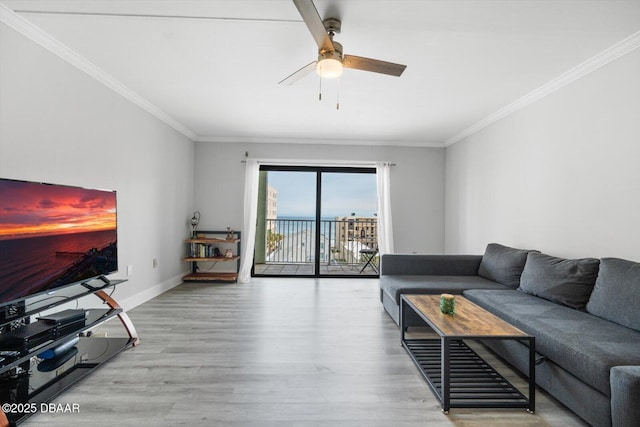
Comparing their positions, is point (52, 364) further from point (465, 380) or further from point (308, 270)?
point (308, 270)

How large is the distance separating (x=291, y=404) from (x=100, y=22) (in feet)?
9.38

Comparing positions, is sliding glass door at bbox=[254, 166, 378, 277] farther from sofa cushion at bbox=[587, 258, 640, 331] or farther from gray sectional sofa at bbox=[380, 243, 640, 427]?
sofa cushion at bbox=[587, 258, 640, 331]

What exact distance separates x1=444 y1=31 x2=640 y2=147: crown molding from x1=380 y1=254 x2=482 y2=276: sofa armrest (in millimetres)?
1808

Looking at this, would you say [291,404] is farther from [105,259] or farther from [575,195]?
[575,195]

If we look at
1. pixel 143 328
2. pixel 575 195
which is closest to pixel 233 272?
pixel 143 328

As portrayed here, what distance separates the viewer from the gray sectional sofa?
1.40 m

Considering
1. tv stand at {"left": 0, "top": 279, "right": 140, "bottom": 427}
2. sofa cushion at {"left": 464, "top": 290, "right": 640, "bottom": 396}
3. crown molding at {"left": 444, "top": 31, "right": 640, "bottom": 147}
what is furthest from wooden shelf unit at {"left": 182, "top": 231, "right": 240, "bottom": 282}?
crown molding at {"left": 444, "top": 31, "right": 640, "bottom": 147}

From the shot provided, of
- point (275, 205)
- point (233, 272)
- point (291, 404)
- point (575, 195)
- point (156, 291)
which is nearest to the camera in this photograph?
point (291, 404)

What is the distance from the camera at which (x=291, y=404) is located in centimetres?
174

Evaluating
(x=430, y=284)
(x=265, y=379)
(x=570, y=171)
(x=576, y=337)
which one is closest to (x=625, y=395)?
(x=576, y=337)

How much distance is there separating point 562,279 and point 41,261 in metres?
3.67

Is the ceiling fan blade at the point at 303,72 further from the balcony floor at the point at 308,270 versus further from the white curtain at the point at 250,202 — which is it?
the balcony floor at the point at 308,270

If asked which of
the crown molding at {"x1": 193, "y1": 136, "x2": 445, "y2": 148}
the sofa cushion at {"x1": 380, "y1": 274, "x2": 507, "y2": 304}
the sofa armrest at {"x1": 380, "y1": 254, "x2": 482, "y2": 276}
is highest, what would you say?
the crown molding at {"x1": 193, "y1": 136, "x2": 445, "y2": 148}

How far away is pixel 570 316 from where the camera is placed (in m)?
2.02
